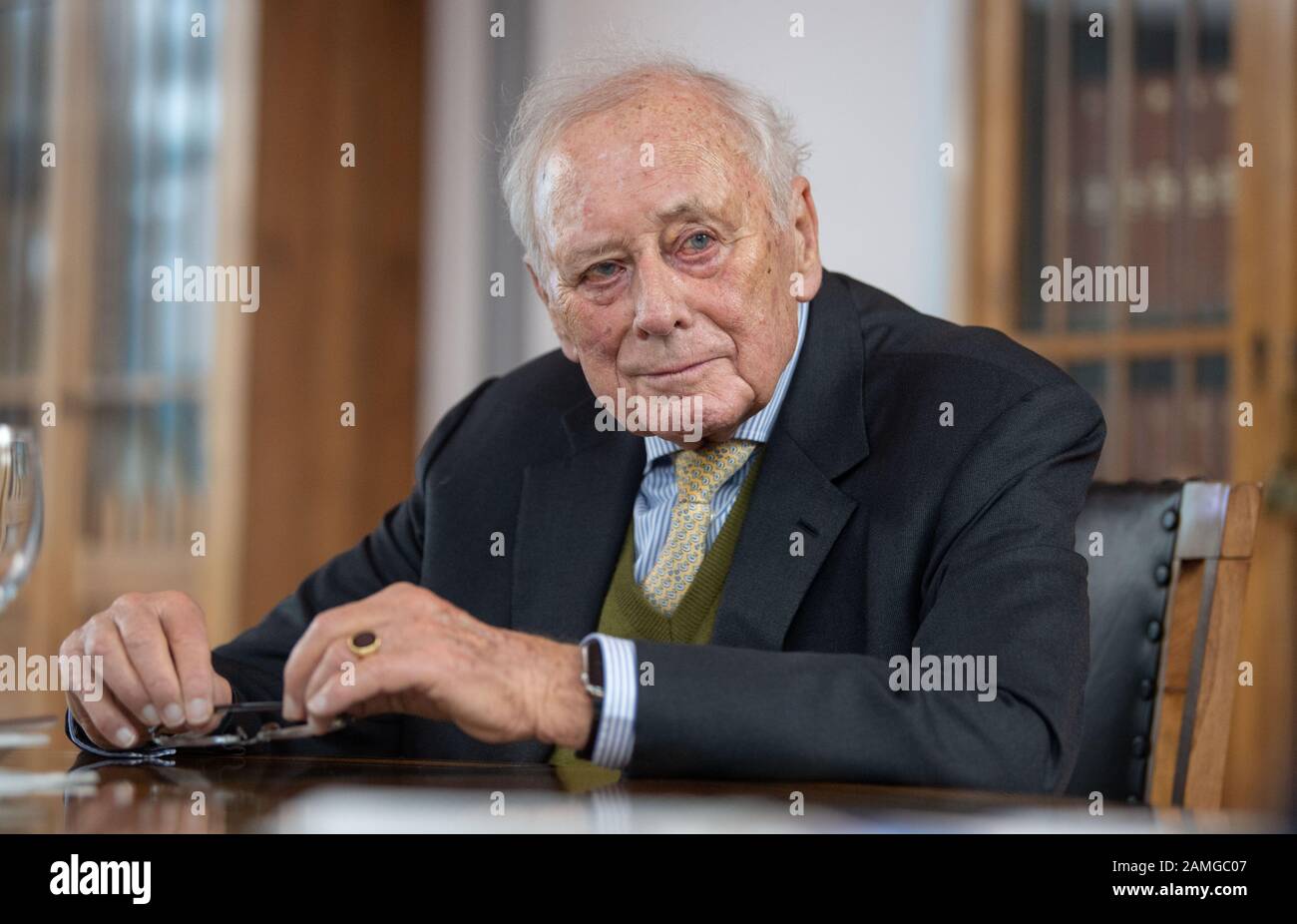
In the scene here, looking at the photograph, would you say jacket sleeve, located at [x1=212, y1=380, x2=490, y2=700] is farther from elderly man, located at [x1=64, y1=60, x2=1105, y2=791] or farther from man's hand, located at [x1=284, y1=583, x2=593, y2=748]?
man's hand, located at [x1=284, y1=583, x2=593, y2=748]

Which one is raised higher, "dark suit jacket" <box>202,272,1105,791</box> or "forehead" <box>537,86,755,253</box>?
"forehead" <box>537,86,755,253</box>

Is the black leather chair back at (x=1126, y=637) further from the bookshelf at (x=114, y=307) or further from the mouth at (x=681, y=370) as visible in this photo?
the bookshelf at (x=114, y=307)

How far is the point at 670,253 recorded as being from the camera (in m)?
1.45

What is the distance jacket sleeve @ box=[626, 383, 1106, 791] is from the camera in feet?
3.33

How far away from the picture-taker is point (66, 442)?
12.6 feet

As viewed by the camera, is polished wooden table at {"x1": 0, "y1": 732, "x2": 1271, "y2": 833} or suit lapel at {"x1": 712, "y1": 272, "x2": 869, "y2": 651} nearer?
Answer: polished wooden table at {"x1": 0, "y1": 732, "x2": 1271, "y2": 833}

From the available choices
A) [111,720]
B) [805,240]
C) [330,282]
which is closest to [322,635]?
[111,720]

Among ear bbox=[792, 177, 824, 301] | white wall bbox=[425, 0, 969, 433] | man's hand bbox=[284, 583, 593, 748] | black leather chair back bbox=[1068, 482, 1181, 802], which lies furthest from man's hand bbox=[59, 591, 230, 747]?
white wall bbox=[425, 0, 969, 433]

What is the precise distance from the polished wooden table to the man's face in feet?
1.64

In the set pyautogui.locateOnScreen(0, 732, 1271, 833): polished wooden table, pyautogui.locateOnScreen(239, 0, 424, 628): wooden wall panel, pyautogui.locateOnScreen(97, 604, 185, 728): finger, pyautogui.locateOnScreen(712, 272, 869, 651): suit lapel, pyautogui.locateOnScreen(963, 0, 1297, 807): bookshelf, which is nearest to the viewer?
pyautogui.locateOnScreen(0, 732, 1271, 833): polished wooden table

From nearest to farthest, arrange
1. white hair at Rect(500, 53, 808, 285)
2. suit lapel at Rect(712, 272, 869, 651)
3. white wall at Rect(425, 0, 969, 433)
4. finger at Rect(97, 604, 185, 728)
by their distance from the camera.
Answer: finger at Rect(97, 604, 185, 728) < suit lapel at Rect(712, 272, 869, 651) < white hair at Rect(500, 53, 808, 285) < white wall at Rect(425, 0, 969, 433)
